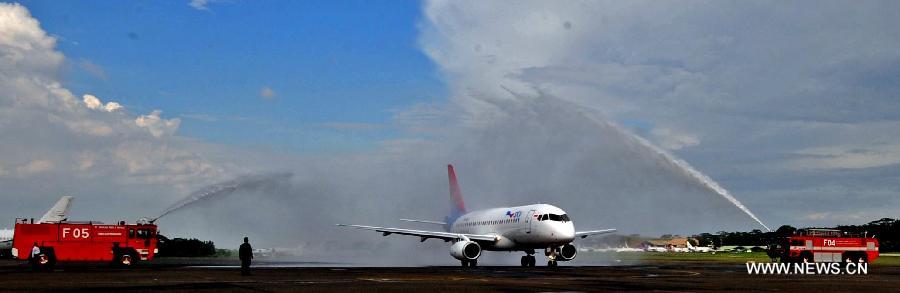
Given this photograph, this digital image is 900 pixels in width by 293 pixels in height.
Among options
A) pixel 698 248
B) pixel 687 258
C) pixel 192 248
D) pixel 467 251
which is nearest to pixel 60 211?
pixel 192 248

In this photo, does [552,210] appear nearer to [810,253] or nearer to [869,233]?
[810,253]

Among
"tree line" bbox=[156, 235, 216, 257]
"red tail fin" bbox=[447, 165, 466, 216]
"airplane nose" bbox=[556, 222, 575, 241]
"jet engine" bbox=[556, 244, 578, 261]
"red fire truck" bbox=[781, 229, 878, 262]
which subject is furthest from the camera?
"tree line" bbox=[156, 235, 216, 257]

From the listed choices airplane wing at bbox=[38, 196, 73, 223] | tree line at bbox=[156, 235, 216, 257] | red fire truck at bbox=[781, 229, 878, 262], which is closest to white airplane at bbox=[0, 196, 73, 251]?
airplane wing at bbox=[38, 196, 73, 223]

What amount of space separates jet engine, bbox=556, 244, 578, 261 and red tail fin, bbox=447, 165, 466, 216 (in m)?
26.3

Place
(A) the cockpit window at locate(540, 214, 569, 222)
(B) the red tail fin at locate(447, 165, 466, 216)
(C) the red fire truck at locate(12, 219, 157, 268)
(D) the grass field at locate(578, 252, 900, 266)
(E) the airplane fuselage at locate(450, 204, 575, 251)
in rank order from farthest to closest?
(B) the red tail fin at locate(447, 165, 466, 216), (D) the grass field at locate(578, 252, 900, 266), (A) the cockpit window at locate(540, 214, 569, 222), (E) the airplane fuselage at locate(450, 204, 575, 251), (C) the red fire truck at locate(12, 219, 157, 268)

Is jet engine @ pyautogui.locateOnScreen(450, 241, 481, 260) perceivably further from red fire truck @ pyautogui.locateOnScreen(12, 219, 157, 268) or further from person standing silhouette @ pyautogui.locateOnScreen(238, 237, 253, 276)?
person standing silhouette @ pyautogui.locateOnScreen(238, 237, 253, 276)

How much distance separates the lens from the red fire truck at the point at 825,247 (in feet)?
182

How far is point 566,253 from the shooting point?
59125 mm

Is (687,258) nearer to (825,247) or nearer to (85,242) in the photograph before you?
(825,247)

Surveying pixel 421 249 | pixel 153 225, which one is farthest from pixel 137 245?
pixel 421 249

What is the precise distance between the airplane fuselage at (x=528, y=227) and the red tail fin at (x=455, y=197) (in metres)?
18.2

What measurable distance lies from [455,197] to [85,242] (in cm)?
3996

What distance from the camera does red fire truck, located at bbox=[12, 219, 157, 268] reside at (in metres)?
53.5

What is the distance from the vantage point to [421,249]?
297 feet
